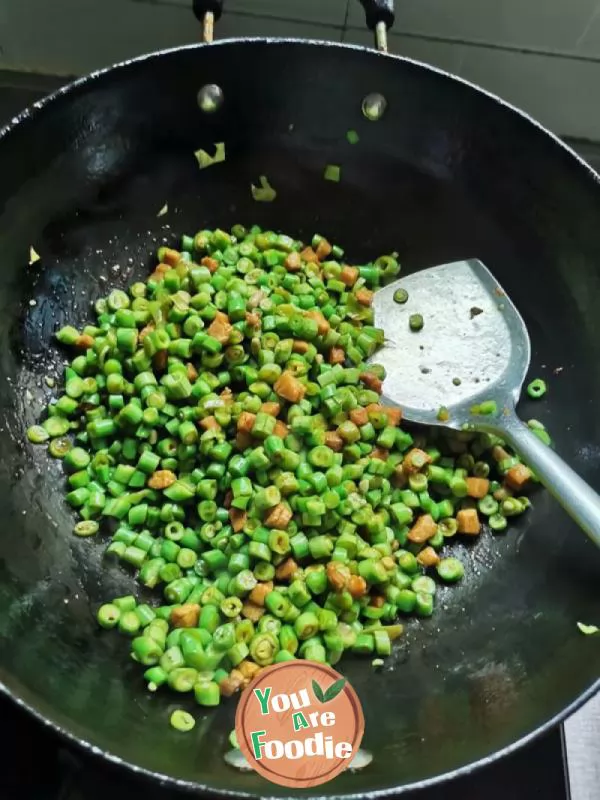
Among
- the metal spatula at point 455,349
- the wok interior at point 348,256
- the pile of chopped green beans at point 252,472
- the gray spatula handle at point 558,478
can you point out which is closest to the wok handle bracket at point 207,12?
the wok interior at point 348,256

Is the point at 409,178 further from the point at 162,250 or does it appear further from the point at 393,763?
the point at 393,763

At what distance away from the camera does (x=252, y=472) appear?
1593 millimetres

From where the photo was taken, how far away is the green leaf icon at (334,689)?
4.59 ft

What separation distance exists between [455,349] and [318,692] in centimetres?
83

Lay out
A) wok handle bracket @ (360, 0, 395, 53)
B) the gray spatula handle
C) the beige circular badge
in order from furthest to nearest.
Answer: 1. wok handle bracket @ (360, 0, 395, 53)
2. the gray spatula handle
3. the beige circular badge

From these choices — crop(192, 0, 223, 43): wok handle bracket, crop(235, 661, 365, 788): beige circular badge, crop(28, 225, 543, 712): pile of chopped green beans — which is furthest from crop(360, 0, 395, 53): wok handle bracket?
crop(235, 661, 365, 788): beige circular badge

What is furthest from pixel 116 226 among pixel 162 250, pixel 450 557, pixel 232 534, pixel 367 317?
pixel 450 557

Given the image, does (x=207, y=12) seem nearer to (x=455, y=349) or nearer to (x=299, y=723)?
(x=455, y=349)

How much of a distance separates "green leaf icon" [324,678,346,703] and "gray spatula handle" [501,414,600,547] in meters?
0.54

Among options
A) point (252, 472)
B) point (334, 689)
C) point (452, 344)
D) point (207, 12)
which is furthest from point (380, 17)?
point (334, 689)

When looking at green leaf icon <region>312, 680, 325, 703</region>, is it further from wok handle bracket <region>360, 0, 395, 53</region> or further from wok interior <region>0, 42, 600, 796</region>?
wok handle bracket <region>360, 0, 395, 53</region>

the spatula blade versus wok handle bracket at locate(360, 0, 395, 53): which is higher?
wok handle bracket at locate(360, 0, 395, 53)

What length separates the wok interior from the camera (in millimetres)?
1346

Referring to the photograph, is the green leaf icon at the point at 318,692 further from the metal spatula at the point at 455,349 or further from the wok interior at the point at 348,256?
the metal spatula at the point at 455,349
